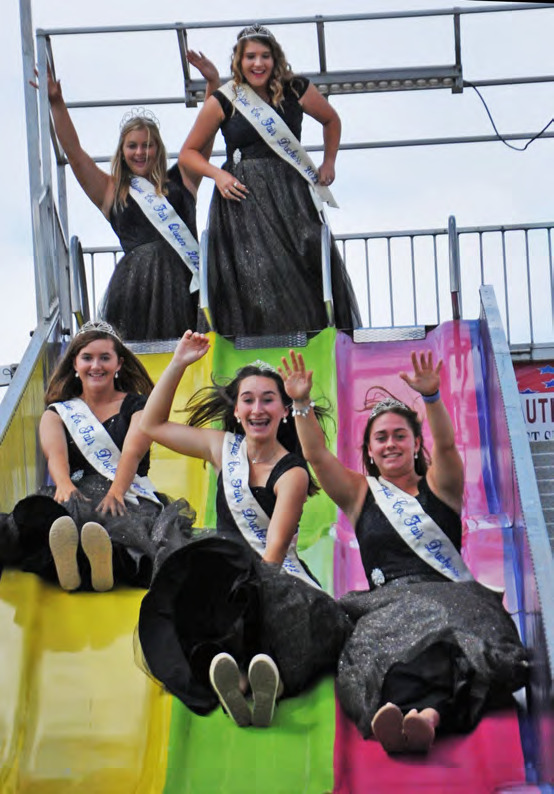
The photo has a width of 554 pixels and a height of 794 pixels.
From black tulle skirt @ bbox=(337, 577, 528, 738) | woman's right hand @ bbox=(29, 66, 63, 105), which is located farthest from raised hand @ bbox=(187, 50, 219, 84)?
black tulle skirt @ bbox=(337, 577, 528, 738)

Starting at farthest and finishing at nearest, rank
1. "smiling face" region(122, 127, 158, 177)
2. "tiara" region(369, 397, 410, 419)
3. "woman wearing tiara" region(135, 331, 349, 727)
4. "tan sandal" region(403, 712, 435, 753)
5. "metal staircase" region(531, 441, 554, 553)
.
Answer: "smiling face" region(122, 127, 158, 177) → "metal staircase" region(531, 441, 554, 553) → "tiara" region(369, 397, 410, 419) → "woman wearing tiara" region(135, 331, 349, 727) → "tan sandal" region(403, 712, 435, 753)

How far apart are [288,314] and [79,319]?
1.24 m

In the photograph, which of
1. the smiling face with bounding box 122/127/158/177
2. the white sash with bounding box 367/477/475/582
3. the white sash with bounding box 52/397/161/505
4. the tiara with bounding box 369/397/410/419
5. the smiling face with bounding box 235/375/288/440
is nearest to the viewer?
the white sash with bounding box 367/477/475/582

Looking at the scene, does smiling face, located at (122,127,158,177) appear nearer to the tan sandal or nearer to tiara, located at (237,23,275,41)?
tiara, located at (237,23,275,41)

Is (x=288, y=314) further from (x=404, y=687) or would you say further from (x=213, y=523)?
(x=404, y=687)

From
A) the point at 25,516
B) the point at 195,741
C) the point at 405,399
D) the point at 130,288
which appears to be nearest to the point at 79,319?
the point at 130,288

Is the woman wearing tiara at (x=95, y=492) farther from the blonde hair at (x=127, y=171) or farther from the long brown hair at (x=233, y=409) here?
the blonde hair at (x=127, y=171)

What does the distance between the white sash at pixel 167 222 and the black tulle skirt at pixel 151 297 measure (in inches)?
2.2

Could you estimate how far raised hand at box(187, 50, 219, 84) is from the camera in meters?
10.5

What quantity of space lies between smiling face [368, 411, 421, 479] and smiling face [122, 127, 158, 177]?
3.32m

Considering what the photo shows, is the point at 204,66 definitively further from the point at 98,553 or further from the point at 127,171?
the point at 98,553

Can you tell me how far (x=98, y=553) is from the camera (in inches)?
277

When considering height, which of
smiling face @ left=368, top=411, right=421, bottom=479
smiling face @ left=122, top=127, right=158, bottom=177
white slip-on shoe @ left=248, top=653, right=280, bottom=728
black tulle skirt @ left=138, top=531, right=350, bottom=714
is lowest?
white slip-on shoe @ left=248, top=653, right=280, bottom=728

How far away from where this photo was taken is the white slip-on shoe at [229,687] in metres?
6.09
